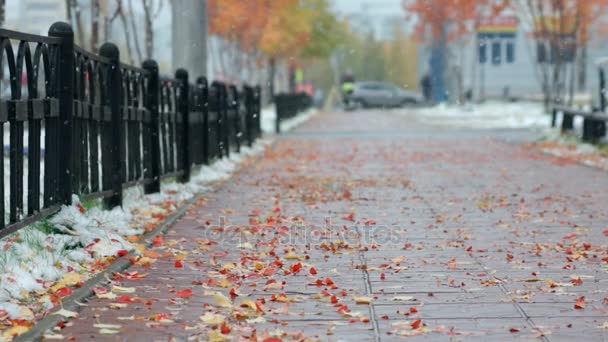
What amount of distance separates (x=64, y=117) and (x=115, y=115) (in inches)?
80.7

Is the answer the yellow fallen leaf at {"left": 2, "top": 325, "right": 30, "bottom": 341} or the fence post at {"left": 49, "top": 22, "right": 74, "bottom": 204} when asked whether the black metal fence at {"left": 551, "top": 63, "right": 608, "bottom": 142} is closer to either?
the fence post at {"left": 49, "top": 22, "right": 74, "bottom": 204}

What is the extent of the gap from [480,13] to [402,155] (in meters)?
36.1

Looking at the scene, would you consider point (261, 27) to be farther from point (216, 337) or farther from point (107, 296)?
point (216, 337)

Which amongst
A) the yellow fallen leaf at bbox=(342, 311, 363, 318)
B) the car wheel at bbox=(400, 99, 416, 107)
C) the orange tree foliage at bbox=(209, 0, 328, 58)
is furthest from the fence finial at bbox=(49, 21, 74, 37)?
the car wheel at bbox=(400, 99, 416, 107)

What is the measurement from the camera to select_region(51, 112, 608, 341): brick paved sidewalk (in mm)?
6727

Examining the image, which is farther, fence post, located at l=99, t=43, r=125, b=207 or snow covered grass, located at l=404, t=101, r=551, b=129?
snow covered grass, located at l=404, t=101, r=551, b=129

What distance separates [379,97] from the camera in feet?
245

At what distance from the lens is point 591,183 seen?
16.2 meters

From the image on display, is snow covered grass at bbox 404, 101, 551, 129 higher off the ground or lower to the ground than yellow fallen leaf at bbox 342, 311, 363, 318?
lower

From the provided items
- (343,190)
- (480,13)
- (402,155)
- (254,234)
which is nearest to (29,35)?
(254,234)

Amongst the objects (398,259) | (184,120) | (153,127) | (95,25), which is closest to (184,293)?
(398,259)

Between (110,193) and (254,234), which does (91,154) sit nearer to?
(110,193)

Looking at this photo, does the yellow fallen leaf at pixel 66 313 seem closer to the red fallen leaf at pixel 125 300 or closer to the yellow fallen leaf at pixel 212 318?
the red fallen leaf at pixel 125 300

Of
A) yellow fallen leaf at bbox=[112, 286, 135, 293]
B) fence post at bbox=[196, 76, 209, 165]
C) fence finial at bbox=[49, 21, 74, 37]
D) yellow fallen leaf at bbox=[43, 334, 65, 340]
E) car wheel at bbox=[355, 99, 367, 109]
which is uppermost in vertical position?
fence finial at bbox=[49, 21, 74, 37]
